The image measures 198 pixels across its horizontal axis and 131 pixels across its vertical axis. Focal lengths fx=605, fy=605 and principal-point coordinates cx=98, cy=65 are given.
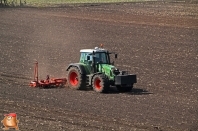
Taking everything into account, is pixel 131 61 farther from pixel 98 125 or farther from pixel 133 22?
pixel 133 22

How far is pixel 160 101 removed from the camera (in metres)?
22.5

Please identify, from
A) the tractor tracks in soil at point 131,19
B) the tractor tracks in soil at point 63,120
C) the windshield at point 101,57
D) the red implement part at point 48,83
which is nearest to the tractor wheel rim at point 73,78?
the red implement part at point 48,83

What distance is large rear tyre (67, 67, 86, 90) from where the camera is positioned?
24797mm

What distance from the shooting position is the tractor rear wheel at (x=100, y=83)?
23719 mm

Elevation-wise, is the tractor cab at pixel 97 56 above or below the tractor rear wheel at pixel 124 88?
above

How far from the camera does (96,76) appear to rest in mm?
24094

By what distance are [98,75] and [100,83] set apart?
327 millimetres

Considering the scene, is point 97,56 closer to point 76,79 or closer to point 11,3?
point 76,79

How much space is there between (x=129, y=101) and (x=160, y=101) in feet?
3.82

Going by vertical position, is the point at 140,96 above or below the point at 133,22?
below

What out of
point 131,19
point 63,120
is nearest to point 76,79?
point 63,120

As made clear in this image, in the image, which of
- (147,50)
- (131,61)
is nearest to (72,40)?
(147,50)

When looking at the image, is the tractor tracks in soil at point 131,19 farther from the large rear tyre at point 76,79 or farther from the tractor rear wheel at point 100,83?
the tractor rear wheel at point 100,83

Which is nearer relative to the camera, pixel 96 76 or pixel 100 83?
pixel 100 83
